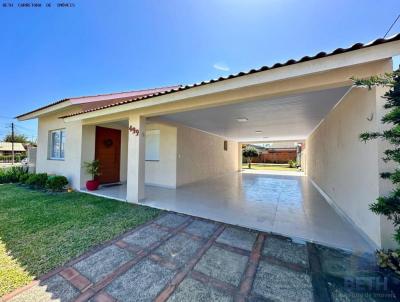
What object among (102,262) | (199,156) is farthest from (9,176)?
(102,262)

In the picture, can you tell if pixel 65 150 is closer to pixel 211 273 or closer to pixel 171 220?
pixel 171 220

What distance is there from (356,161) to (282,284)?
3045mm

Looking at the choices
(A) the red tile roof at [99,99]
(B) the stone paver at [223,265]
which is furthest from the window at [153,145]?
(B) the stone paver at [223,265]

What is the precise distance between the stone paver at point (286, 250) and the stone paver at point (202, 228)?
1.08m

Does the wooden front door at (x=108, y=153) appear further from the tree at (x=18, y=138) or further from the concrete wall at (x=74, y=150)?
the tree at (x=18, y=138)

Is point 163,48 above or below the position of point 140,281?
above

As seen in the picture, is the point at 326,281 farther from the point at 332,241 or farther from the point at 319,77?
the point at 319,77

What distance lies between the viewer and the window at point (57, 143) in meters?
8.35

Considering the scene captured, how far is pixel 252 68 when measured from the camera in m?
3.21

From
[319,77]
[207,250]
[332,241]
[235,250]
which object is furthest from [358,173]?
[207,250]

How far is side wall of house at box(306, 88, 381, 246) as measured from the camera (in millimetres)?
2882

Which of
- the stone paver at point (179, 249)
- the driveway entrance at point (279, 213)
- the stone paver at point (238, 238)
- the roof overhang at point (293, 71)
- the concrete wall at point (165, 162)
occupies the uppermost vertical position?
the roof overhang at point (293, 71)

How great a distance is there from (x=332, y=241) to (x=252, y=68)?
347 centimetres

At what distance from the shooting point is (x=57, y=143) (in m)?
8.63
